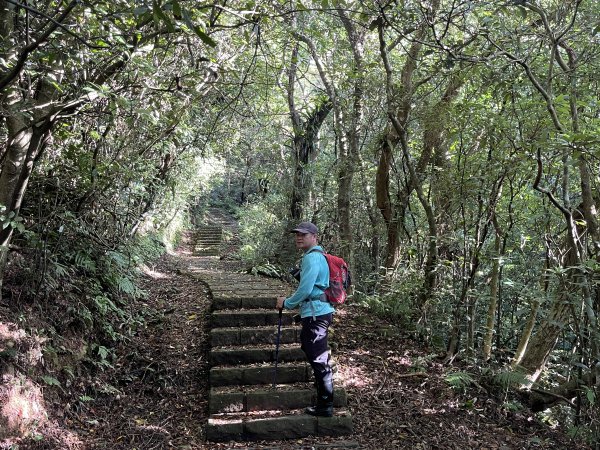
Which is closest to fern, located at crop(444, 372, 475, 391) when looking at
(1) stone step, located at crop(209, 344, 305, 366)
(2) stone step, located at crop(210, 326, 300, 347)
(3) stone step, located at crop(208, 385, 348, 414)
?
(3) stone step, located at crop(208, 385, 348, 414)

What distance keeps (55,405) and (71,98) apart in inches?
120

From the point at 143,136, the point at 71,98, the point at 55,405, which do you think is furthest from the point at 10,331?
the point at 143,136

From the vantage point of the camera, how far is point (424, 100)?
712cm

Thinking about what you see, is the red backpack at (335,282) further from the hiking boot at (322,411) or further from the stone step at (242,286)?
the stone step at (242,286)

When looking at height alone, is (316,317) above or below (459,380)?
above

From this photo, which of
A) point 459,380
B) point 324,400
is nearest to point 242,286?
point 324,400

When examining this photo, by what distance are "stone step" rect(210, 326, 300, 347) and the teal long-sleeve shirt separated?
1.16 m

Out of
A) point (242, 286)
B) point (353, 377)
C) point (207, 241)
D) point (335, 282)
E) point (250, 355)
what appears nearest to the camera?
point (335, 282)

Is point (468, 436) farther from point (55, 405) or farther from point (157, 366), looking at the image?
point (55, 405)

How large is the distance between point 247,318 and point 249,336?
1.19ft

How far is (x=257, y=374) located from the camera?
5.06 metres

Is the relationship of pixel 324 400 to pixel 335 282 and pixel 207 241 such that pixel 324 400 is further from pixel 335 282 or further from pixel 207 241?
pixel 207 241

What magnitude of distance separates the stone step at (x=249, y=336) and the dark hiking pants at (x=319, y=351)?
1.13 meters

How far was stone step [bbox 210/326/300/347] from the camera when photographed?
555 centimetres
